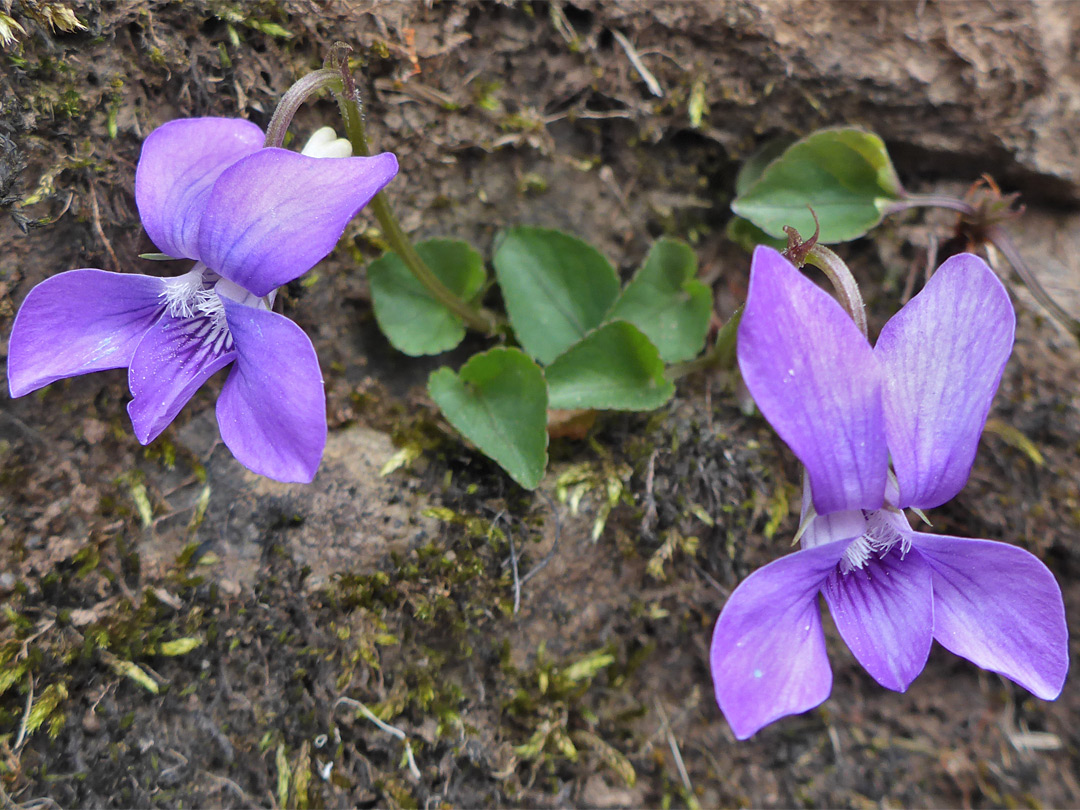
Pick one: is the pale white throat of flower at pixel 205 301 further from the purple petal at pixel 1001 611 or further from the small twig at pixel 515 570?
the purple petal at pixel 1001 611

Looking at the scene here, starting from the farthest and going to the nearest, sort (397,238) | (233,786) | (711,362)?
1. (711,362)
2. (397,238)
3. (233,786)

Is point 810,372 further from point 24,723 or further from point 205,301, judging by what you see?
point 24,723

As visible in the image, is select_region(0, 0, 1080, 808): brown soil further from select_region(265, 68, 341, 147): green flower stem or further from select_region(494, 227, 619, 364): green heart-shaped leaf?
select_region(265, 68, 341, 147): green flower stem

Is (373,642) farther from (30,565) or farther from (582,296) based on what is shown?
(582,296)

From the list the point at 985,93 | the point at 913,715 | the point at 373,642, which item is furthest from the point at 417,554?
the point at 985,93

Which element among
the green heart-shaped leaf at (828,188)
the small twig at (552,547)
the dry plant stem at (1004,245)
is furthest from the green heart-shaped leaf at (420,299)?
the dry plant stem at (1004,245)

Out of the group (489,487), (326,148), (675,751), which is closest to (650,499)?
(489,487)

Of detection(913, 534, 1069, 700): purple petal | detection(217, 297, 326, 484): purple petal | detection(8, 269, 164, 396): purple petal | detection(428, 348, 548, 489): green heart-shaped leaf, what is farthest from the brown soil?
detection(913, 534, 1069, 700): purple petal
